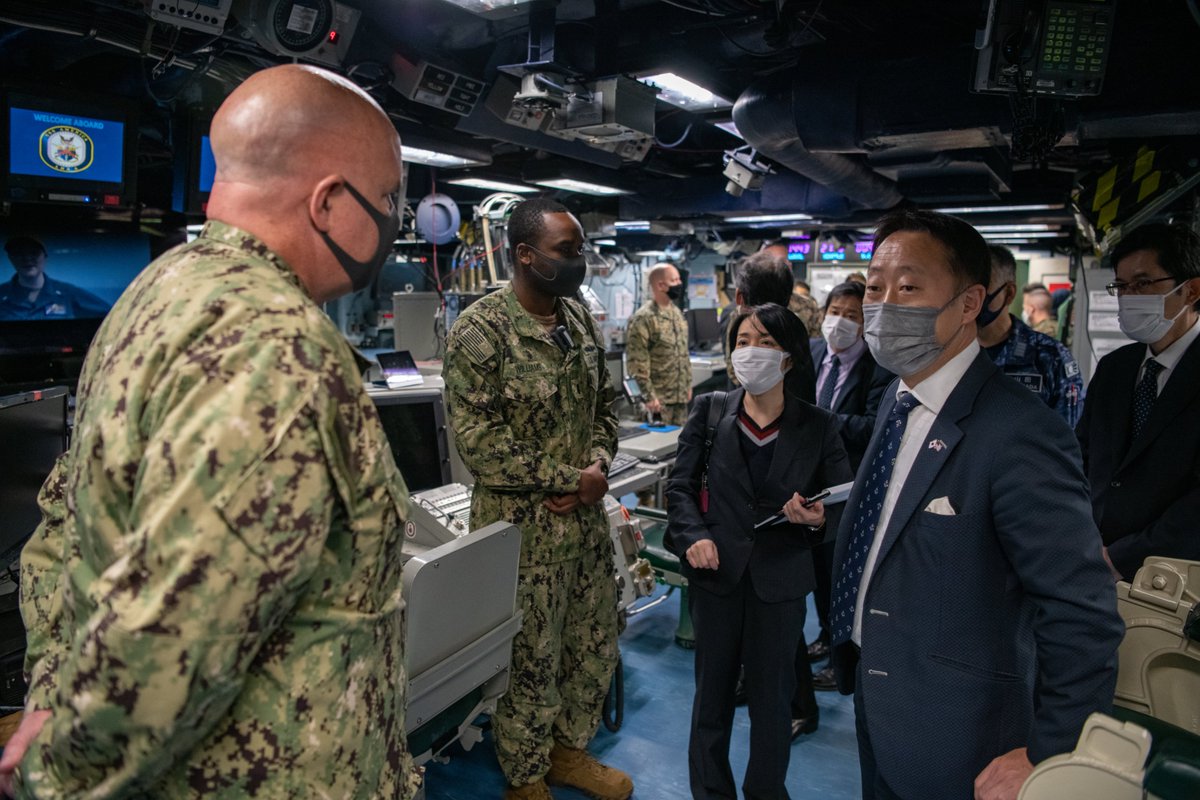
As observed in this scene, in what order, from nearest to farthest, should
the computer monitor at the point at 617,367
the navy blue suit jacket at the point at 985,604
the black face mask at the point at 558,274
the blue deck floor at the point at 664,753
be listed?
the navy blue suit jacket at the point at 985,604, the black face mask at the point at 558,274, the blue deck floor at the point at 664,753, the computer monitor at the point at 617,367

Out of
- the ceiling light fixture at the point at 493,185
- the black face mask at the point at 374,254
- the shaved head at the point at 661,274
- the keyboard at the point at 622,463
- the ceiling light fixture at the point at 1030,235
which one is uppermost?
the ceiling light fixture at the point at 1030,235

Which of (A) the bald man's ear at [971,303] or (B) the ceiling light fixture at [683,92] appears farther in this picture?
(B) the ceiling light fixture at [683,92]

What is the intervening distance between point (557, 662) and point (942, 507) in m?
1.47

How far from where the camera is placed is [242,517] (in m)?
0.84

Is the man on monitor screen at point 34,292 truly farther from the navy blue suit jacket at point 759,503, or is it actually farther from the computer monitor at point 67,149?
the navy blue suit jacket at point 759,503

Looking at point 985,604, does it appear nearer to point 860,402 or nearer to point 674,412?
point 860,402

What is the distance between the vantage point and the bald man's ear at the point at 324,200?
1020 mm

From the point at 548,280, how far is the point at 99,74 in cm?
398

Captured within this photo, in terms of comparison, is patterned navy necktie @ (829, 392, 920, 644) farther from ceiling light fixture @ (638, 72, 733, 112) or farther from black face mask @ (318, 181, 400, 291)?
ceiling light fixture @ (638, 72, 733, 112)

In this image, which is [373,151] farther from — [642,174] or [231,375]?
[642,174]

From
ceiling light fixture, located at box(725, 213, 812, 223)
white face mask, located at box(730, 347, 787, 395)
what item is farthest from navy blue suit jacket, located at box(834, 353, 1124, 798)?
ceiling light fixture, located at box(725, 213, 812, 223)

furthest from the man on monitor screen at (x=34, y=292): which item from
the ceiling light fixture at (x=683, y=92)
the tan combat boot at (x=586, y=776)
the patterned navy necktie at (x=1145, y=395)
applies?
the patterned navy necktie at (x=1145, y=395)

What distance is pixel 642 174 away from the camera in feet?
28.9

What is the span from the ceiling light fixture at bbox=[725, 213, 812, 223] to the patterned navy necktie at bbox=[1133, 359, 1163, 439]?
6.56 metres
